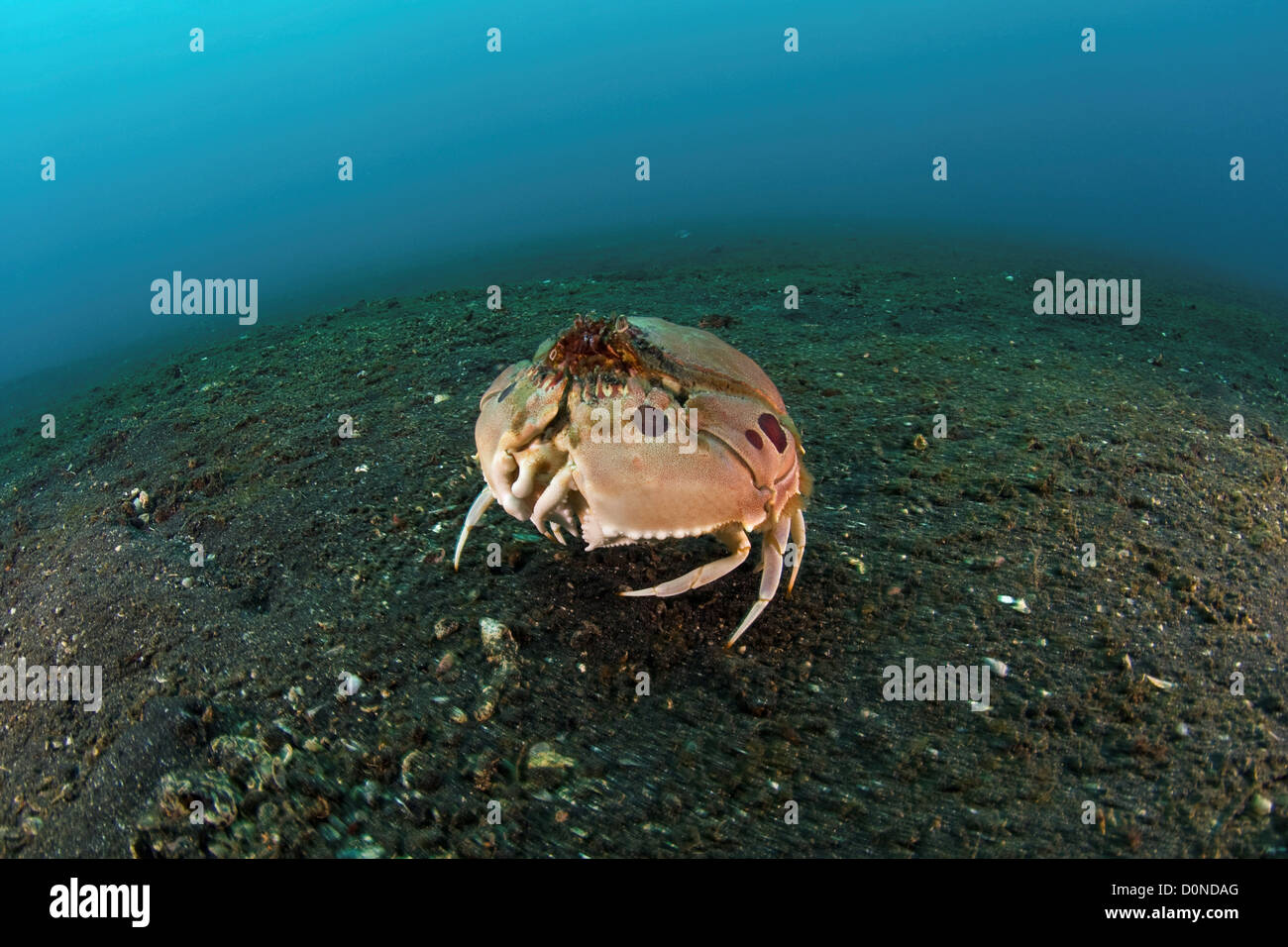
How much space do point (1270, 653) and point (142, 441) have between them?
1094 cm

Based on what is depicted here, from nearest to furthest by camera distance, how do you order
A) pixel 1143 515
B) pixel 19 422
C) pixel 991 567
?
1. pixel 991 567
2. pixel 1143 515
3. pixel 19 422

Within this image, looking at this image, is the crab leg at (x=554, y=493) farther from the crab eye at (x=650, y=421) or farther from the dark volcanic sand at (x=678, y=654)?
the dark volcanic sand at (x=678, y=654)

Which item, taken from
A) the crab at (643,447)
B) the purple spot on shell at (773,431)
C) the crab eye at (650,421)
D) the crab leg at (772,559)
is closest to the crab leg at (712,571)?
the crab at (643,447)

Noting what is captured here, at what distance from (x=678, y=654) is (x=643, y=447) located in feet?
4.63

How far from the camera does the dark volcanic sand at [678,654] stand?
9.68ft

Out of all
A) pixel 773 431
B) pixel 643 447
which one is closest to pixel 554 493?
pixel 643 447

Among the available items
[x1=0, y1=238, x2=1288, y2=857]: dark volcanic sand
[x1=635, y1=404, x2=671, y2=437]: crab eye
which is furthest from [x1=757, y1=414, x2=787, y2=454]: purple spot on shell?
[x1=0, y1=238, x2=1288, y2=857]: dark volcanic sand

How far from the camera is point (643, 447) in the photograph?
2986 millimetres

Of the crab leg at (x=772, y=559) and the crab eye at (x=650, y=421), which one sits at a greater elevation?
the crab eye at (x=650, y=421)

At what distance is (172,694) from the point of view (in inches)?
145

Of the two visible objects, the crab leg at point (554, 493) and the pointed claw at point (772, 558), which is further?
the pointed claw at point (772, 558)
